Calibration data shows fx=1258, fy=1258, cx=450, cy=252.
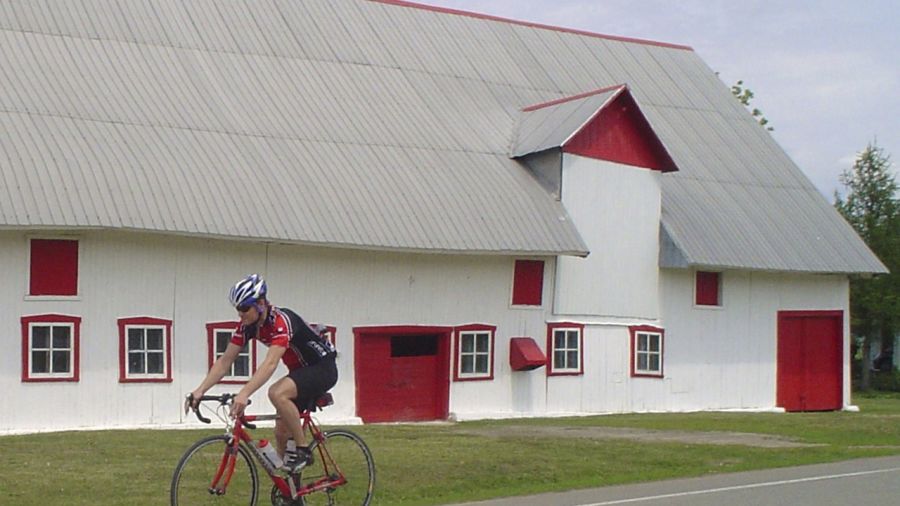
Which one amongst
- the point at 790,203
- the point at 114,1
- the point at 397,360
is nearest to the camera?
the point at 397,360

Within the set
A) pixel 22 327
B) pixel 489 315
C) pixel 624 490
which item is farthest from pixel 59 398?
pixel 624 490

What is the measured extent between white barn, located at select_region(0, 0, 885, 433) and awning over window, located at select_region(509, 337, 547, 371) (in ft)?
0.16

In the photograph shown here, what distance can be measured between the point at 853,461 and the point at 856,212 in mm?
28351

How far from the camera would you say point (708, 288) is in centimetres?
2761

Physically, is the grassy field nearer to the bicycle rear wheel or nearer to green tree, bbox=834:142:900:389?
the bicycle rear wheel

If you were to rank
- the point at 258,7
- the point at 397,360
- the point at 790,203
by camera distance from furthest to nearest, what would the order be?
the point at 790,203 < the point at 258,7 < the point at 397,360

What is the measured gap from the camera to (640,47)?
33531 mm

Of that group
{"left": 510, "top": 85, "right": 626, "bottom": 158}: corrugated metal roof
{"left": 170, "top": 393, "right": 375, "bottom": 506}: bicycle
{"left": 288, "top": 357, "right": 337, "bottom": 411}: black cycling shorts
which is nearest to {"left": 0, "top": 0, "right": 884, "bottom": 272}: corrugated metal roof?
{"left": 510, "top": 85, "right": 626, "bottom": 158}: corrugated metal roof

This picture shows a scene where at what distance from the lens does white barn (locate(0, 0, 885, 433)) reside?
20.1 m

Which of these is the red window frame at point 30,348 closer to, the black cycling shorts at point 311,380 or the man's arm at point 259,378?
the black cycling shorts at point 311,380

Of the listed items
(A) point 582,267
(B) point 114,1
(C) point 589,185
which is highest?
(B) point 114,1

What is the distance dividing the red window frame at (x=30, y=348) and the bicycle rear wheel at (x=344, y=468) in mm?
9469

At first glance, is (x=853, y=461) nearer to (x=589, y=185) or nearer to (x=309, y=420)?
(x=309, y=420)

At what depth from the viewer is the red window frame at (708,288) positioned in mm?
27453
